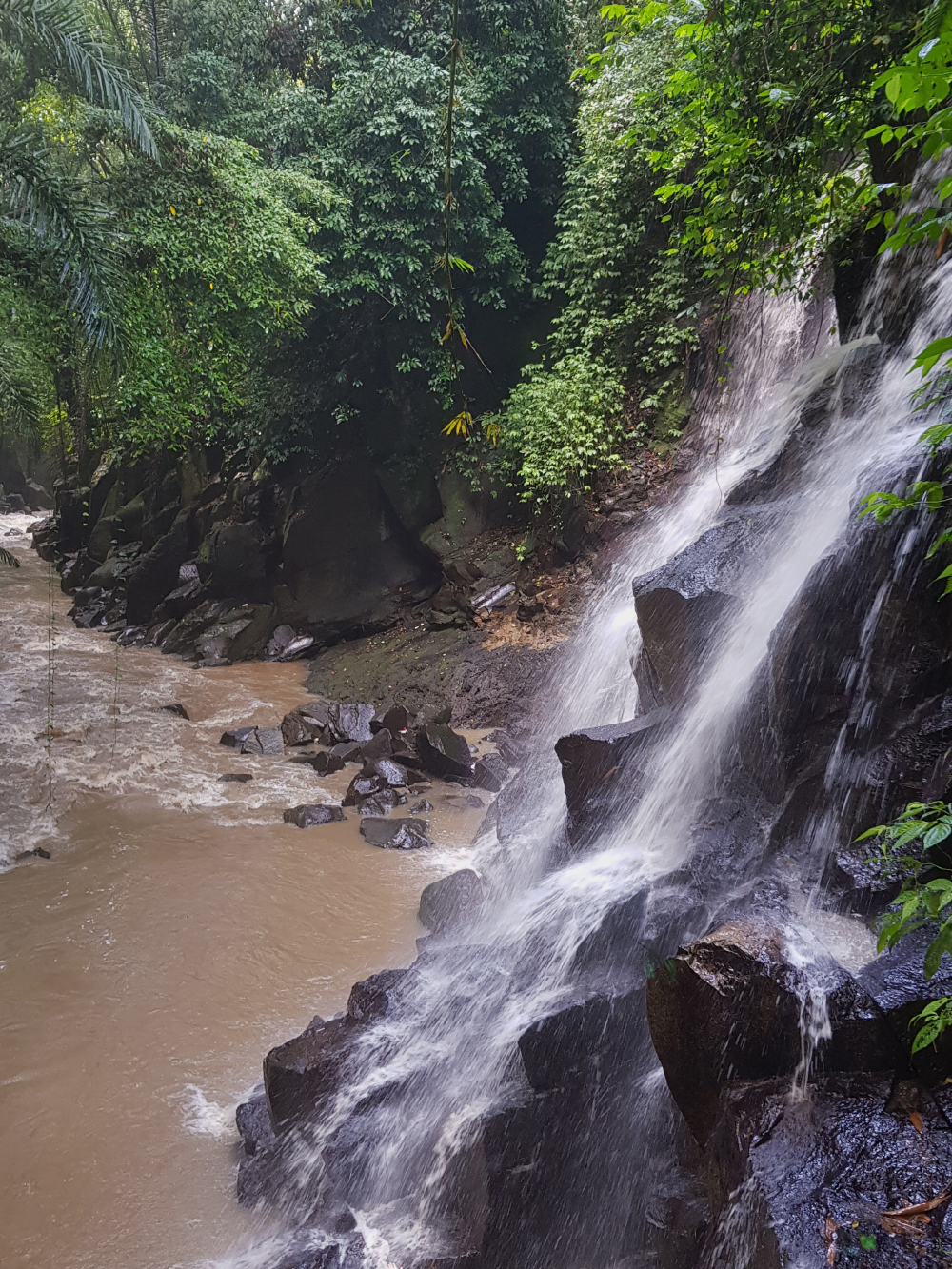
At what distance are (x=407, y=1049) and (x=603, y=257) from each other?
11.5 m

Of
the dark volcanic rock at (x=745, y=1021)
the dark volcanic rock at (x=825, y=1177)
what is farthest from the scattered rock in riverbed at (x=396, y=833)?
the dark volcanic rock at (x=825, y=1177)

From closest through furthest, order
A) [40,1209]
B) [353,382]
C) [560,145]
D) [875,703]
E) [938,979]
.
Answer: [938,979]
[40,1209]
[875,703]
[560,145]
[353,382]

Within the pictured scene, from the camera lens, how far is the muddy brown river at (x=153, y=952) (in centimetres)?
393

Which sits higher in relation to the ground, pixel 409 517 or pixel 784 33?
pixel 784 33

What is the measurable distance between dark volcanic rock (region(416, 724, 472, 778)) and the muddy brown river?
38 cm

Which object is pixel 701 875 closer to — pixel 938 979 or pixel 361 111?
pixel 938 979

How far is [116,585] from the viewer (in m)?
17.0

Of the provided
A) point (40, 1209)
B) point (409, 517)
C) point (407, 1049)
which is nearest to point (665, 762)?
point (407, 1049)

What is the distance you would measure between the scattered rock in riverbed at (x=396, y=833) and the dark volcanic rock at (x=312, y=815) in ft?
1.20

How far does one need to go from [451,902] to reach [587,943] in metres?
1.84

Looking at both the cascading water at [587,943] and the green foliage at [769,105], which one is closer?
the cascading water at [587,943]

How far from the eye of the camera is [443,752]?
898 cm

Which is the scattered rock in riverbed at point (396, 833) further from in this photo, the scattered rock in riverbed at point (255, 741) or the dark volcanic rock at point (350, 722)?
the scattered rock in riverbed at point (255, 741)

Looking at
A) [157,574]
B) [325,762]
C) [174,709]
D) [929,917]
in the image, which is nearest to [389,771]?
[325,762]
